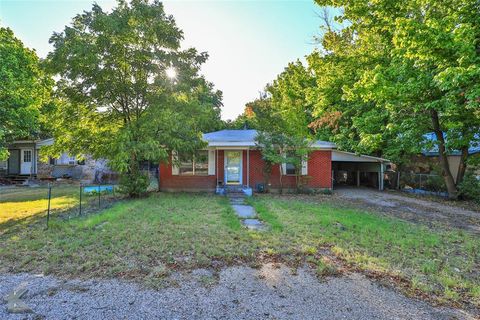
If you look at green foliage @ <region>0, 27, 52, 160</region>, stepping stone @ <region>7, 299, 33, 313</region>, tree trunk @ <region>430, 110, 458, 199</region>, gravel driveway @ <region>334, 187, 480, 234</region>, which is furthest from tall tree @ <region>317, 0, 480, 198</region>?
green foliage @ <region>0, 27, 52, 160</region>

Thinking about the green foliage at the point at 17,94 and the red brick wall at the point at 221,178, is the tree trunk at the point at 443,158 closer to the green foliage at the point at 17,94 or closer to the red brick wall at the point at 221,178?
the red brick wall at the point at 221,178

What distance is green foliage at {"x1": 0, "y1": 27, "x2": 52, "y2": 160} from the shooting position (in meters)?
9.51

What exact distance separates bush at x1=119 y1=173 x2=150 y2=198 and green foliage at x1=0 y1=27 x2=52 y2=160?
4039 mm

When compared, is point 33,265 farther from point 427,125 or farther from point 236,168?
point 427,125

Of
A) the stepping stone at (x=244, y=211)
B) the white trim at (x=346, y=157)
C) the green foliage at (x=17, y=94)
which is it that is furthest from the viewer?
the white trim at (x=346, y=157)

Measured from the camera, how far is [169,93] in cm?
1157

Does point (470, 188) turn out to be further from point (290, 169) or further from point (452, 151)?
point (290, 169)

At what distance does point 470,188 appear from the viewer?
12.0 meters

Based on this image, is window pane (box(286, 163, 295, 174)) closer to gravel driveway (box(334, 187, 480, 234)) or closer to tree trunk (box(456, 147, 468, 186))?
gravel driveway (box(334, 187, 480, 234))

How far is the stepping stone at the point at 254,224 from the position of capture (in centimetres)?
711

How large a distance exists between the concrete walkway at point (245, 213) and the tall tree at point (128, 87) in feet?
9.74

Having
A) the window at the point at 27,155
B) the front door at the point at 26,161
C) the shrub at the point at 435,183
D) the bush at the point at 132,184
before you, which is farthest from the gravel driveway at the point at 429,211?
the window at the point at 27,155

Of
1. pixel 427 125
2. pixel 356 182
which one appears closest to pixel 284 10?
pixel 427 125

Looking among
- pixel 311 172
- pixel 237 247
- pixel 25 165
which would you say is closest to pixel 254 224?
pixel 237 247
